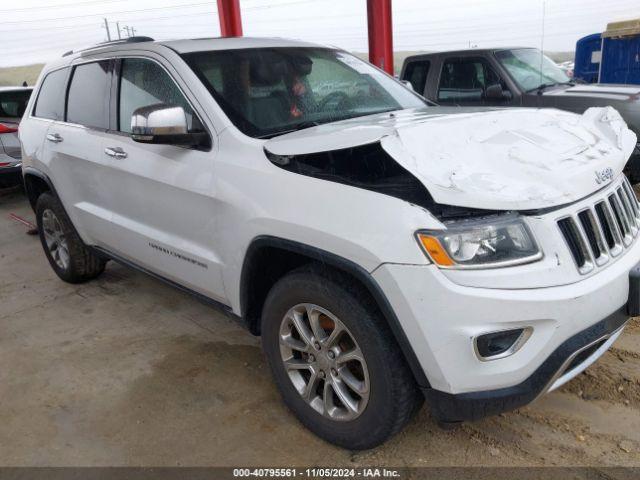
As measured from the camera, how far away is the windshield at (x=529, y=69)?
6.75 m

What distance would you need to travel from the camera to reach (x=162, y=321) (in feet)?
13.3

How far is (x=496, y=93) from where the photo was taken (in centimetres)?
642

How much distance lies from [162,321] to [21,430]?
4.22 ft

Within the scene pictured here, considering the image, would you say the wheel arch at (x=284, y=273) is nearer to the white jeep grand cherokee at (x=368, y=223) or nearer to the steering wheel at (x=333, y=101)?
the white jeep grand cherokee at (x=368, y=223)

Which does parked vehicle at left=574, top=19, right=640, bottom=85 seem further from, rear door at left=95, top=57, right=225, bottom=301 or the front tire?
the front tire

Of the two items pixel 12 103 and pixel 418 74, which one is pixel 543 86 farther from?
pixel 12 103

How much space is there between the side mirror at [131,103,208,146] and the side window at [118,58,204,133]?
106mm

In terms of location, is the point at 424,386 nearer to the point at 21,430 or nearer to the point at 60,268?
the point at 21,430

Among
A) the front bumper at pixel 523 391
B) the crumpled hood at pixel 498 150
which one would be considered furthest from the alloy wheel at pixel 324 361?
the crumpled hood at pixel 498 150

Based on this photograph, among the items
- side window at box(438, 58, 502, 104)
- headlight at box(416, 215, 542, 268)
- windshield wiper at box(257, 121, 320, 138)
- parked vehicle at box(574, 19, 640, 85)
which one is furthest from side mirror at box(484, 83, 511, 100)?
headlight at box(416, 215, 542, 268)

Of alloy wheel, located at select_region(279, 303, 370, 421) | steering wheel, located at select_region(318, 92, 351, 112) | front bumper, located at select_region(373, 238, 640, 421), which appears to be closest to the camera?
front bumper, located at select_region(373, 238, 640, 421)

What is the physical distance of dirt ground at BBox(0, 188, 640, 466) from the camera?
253 centimetres

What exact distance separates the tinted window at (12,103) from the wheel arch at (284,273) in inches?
296

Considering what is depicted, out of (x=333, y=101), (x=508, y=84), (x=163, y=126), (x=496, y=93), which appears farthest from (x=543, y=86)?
(x=163, y=126)
